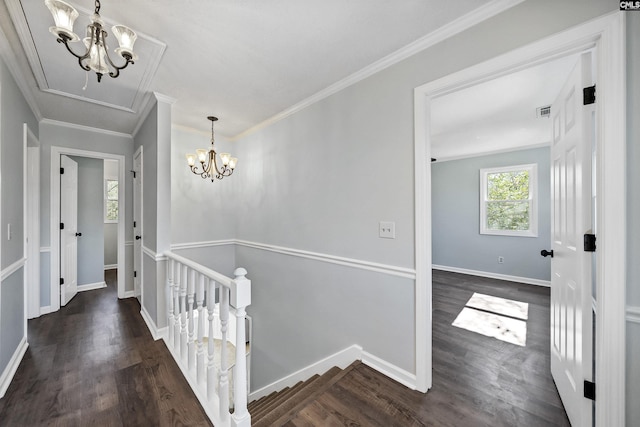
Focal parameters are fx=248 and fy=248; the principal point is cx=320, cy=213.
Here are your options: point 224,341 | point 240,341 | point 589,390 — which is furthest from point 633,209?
point 224,341

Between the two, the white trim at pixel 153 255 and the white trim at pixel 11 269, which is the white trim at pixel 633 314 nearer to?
the white trim at pixel 153 255

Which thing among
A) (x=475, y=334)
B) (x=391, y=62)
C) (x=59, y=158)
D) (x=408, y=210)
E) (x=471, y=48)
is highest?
(x=391, y=62)

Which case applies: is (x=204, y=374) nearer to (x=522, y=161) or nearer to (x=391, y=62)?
(x=391, y=62)

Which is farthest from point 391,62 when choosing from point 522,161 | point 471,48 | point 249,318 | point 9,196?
point 522,161

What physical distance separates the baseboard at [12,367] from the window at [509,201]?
6.64 meters

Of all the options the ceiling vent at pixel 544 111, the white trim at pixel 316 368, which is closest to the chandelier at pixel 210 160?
the white trim at pixel 316 368

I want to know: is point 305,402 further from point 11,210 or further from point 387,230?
point 11,210

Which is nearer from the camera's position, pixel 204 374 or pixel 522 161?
pixel 204 374

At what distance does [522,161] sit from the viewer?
4684mm

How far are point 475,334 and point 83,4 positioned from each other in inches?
163

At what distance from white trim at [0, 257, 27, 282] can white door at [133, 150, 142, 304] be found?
1090 mm

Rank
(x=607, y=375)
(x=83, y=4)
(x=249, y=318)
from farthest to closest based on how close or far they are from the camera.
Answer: (x=249, y=318)
(x=83, y=4)
(x=607, y=375)

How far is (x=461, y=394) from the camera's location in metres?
1.72

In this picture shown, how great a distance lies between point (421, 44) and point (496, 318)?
3.16 metres
